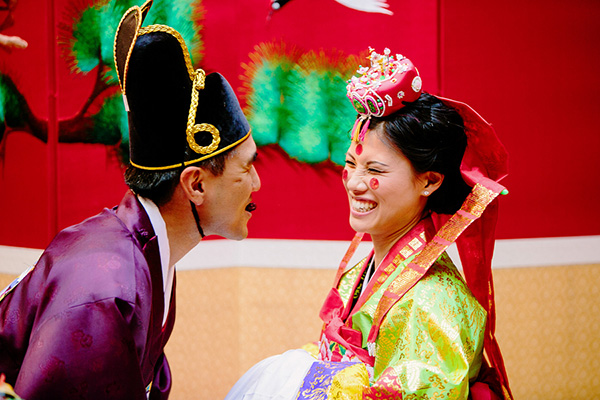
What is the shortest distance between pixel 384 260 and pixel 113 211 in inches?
31.6

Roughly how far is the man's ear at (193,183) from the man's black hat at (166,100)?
0.02 m

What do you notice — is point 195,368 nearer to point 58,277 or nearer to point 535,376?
point 535,376

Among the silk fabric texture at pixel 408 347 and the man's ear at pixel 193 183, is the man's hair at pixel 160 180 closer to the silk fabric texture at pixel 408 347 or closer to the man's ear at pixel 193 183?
the man's ear at pixel 193 183

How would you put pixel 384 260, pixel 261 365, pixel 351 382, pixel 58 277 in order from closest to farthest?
pixel 58 277 → pixel 351 382 → pixel 261 365 → pixel 384 260

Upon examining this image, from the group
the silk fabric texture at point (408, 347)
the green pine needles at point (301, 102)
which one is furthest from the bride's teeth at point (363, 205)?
the green pine needles at point (301, 102)

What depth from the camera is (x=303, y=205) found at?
310cm

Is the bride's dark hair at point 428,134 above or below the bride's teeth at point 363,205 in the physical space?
above

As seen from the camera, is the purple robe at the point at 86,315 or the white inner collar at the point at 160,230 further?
the white inner collar at the point at 160,230

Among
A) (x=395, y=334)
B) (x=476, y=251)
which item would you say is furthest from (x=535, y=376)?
(x=395, y=334)

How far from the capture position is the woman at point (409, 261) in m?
1.53

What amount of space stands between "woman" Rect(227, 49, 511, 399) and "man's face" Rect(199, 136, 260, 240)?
1.22 feet

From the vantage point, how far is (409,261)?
Result: 1.74 meters

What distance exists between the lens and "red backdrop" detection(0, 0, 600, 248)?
9.35 ft

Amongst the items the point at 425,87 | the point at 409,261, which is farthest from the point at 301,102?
the point at 409,261
